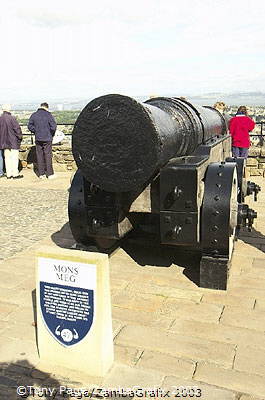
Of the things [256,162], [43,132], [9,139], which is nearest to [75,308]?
[43,132]

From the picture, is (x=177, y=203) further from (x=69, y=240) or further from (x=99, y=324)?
(x=69, y=240)

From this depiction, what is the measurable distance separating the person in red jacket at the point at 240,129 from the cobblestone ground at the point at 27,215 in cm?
378

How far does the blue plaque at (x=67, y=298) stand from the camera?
2541 millimetres

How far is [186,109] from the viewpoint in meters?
4.70

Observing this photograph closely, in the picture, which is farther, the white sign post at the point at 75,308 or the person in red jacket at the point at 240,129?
the person in red jacket at the point at 240,129

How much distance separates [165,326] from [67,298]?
1022 mm

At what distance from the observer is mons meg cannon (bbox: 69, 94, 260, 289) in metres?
3.30

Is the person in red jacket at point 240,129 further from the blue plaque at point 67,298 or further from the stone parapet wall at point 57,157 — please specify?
the blue plaque at point 67,298

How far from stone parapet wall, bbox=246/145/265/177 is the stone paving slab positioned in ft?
17.9

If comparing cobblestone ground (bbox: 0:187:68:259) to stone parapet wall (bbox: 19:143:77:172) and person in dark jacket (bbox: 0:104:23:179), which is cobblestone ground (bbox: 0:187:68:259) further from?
stone parapet wall (bbox: 19:143:77:172)

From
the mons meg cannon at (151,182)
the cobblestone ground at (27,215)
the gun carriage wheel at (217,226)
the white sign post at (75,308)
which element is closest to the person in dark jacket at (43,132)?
the cobblestone ground at (27,215)

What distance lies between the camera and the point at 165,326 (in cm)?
329

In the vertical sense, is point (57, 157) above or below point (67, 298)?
below

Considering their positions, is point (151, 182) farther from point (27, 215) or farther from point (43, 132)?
point (43, 132)
